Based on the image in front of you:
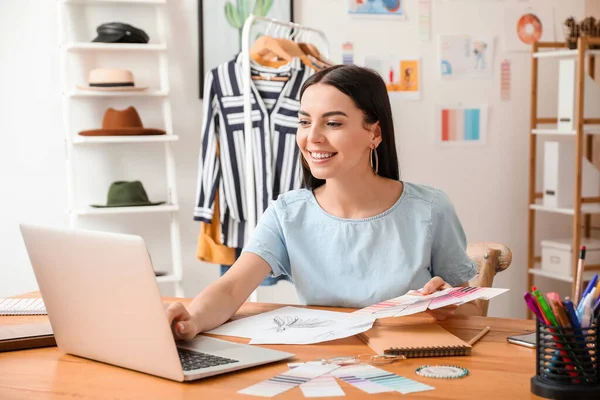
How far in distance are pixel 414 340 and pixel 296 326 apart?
0.26 metres

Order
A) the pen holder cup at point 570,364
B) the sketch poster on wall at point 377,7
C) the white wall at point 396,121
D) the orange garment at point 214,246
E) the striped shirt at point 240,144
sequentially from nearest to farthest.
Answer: the pen holder cup at point 570,364 < the striped shirt at point 240,144 < the orange garment at point 214,246 < the white wall at point 396,121 < the sketch poster on wall at point 377,7

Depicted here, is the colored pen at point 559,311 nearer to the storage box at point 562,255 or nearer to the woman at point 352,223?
the woman at point 352,223

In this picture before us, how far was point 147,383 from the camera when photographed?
126 cm

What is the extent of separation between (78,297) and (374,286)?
70 centimetres

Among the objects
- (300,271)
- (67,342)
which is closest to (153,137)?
(300,271)

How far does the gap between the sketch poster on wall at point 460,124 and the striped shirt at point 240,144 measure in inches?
47.8

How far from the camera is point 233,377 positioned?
1.28 meters

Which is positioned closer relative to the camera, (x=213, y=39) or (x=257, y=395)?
(x=257, y=395)

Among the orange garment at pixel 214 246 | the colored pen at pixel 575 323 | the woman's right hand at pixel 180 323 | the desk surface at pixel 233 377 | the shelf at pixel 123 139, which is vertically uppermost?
the shelf at pixel 123 139

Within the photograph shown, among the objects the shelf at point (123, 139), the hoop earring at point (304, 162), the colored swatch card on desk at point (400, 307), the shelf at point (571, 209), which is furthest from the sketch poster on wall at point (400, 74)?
the colored swatch card on desk at point (400, 307)

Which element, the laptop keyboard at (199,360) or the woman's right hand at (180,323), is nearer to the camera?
the laptop keyboard at (199,360)

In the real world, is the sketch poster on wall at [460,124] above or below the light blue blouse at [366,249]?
above

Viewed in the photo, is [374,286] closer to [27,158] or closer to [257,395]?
[257,395]

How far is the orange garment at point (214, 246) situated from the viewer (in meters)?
3.28
